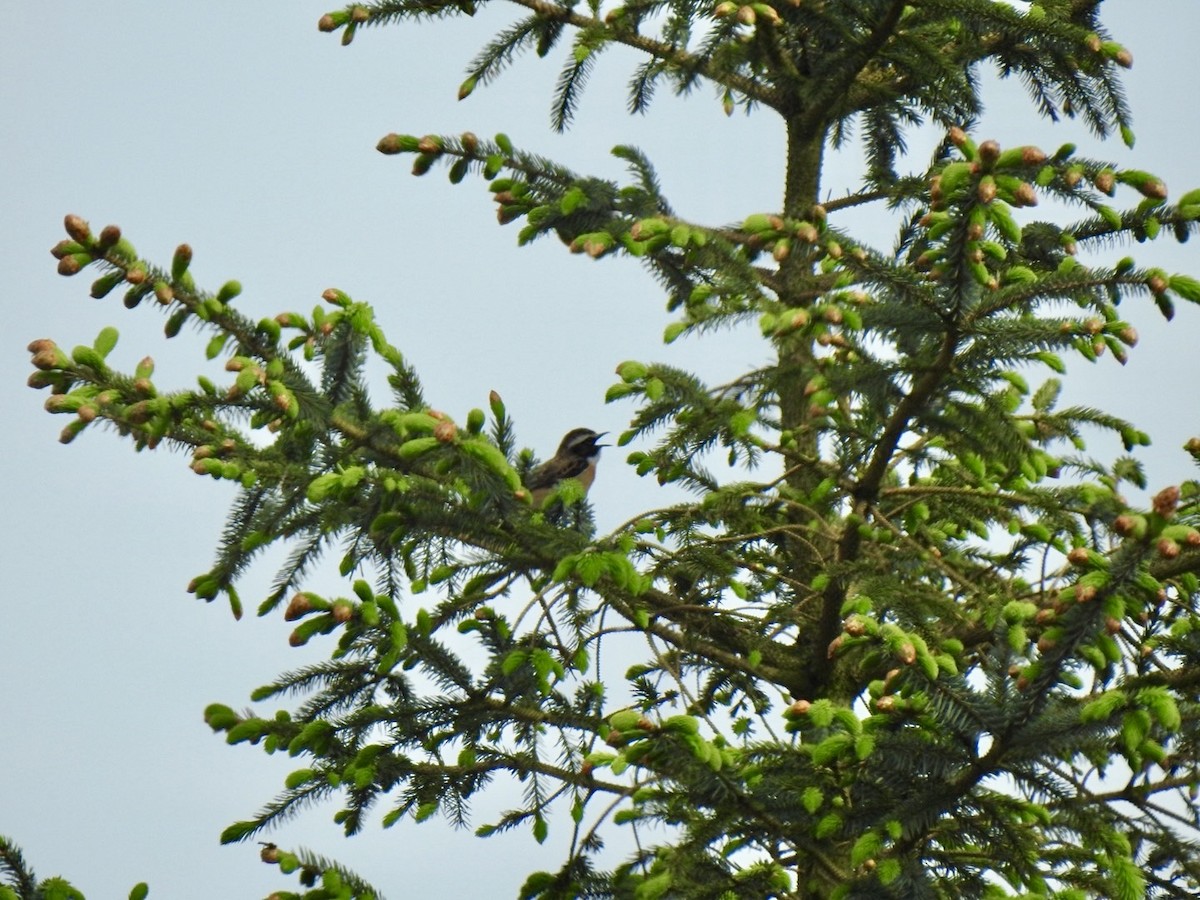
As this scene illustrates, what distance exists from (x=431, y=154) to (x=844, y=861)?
13.1 feet

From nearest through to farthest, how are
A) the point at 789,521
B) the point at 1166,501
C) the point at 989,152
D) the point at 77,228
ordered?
the point at 1166,501 → the point at 989,152 → the point at 77,228 → the point at 789,521

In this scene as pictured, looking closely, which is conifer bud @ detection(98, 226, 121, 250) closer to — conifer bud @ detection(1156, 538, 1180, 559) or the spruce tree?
the spruce tree

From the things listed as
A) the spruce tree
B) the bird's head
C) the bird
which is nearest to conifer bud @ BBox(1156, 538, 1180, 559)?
the spruce tree

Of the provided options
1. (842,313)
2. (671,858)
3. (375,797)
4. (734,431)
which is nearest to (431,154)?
(734,431)

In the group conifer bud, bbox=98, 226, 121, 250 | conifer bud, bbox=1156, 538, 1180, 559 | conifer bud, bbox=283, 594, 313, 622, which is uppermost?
conifer bud, bbox=98, 226, 121, 250

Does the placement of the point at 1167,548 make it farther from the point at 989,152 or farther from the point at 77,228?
the point at 77,228

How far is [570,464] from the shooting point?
7.93 m

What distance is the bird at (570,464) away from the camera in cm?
766

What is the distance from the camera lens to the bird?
766cm

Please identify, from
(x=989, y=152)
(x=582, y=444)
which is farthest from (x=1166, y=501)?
(x=582, y=444)

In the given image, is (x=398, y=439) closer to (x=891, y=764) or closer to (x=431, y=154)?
(x=891, y=764)

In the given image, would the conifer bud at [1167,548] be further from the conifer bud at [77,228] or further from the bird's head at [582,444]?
the bird's head at [582,444]

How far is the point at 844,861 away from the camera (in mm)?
5379

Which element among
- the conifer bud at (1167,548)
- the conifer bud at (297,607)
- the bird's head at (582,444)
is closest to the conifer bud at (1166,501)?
the conifer bud at (1167,548)
